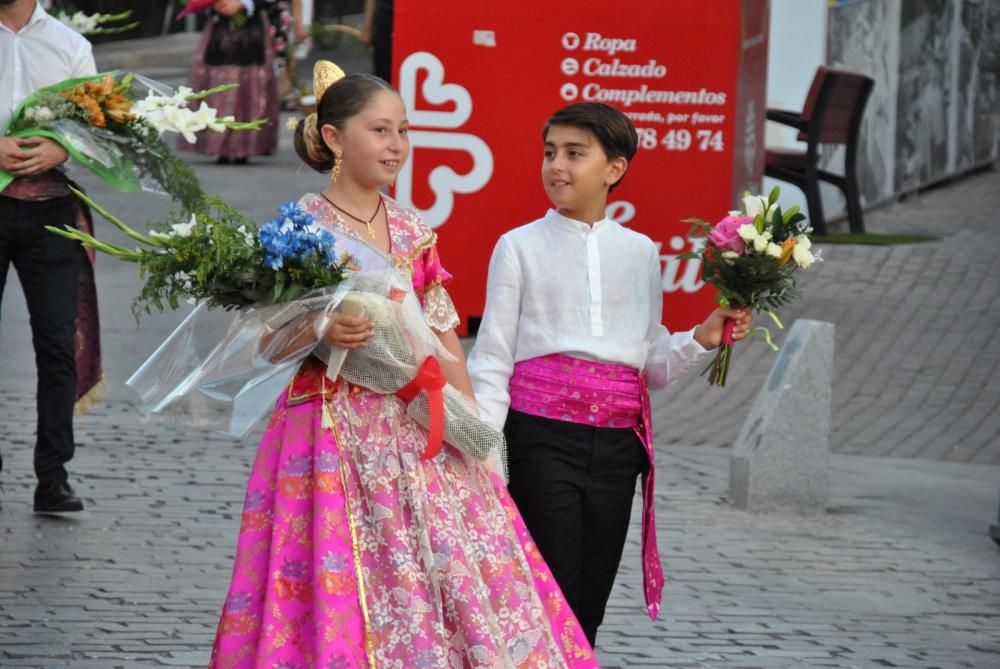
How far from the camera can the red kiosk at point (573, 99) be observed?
10.7 meters

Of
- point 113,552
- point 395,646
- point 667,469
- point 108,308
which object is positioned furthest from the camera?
point 108,308

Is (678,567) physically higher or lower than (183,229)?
lower

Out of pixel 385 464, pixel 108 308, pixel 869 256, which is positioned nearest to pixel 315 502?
pixel 385 464

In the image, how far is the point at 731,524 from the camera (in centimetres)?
798

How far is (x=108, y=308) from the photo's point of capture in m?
11.7

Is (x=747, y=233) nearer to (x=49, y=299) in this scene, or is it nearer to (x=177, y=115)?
(x=177, y=115)

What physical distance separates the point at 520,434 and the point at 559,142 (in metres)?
0.76

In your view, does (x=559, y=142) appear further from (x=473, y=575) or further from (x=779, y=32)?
(x=779, y=32)

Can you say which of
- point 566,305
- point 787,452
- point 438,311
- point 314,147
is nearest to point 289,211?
point 314,147

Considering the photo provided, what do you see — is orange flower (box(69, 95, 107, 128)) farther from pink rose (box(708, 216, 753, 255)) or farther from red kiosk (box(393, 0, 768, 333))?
red kiosk (box(393, 0, 768, 333))

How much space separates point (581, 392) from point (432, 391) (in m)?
0.54

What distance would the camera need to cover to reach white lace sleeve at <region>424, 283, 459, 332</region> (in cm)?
475

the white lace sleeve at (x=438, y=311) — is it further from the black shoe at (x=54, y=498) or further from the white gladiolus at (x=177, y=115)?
the black shoe at (x=54, y=498)

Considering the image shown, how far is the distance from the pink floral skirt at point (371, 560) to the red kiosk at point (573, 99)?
6.29 m
